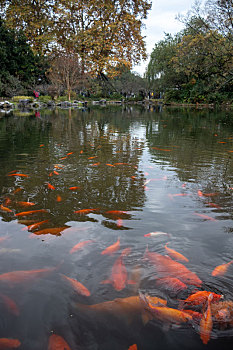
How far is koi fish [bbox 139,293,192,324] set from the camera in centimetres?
165

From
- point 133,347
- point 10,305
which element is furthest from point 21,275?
point 133,347

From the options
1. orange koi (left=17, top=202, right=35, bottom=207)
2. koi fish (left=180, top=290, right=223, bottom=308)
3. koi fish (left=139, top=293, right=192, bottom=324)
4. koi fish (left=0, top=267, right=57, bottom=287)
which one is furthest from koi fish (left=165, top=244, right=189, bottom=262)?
orange koi (left=17, top=202, right=35, bottom=207)

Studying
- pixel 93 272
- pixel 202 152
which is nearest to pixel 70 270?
pixel 93 272

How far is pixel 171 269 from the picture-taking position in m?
2.16

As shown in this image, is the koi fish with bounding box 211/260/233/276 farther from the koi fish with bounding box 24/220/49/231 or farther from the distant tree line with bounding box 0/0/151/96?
the distant tree line with bounding box 0/0/151/96

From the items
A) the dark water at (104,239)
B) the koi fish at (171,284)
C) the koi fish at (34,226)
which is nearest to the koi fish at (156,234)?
the dark water at (104,239)

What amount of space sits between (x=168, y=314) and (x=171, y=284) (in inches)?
12.2

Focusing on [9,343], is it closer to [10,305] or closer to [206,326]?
[10,305]

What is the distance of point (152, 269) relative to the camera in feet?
7.11

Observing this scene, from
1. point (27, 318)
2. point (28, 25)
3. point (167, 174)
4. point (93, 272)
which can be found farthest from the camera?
point (28, 25)

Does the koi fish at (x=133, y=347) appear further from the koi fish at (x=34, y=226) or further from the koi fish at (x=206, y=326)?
the koi fish at (x=34, y=226)

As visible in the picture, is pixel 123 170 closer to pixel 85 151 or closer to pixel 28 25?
pixel 85 151

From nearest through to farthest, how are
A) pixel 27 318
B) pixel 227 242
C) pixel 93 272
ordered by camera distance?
pixel 27 318
pixel 93 272
pixel 227 242

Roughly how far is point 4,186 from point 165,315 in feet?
10.7
